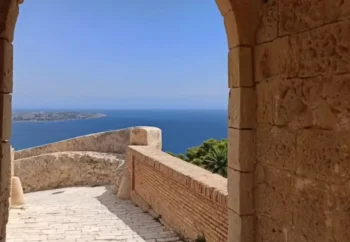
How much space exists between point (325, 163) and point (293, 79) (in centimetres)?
71

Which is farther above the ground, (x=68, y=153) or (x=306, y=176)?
(x=306, y=176)

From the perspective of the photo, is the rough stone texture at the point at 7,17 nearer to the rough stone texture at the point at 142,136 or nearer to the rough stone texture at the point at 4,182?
the rough stone texture at the point at 4,182

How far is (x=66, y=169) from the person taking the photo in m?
12.8

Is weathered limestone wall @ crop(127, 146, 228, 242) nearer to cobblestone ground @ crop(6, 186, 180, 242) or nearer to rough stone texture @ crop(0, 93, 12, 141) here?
cobblestone ground @ crop(6, 186, 180, 242)

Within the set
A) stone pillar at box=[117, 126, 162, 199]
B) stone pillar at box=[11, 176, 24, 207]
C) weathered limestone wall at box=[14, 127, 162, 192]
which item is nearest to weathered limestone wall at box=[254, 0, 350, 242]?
stone pillar at box=[117, 126, 162, 199]

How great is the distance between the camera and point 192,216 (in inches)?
219

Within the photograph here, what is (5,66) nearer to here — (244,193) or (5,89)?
(5,89)

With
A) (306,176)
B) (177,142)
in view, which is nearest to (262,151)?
(306,176)

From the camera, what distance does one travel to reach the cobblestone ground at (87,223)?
6.22 metres

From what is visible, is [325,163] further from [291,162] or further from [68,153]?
[68,153]

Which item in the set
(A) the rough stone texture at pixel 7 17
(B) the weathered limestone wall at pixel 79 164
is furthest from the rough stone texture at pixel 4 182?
(B) the weathered limestone wall at pixel 79 164

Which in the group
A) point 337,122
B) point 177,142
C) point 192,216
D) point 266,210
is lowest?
point 177,142

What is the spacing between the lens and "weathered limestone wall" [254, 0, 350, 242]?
7.66ft

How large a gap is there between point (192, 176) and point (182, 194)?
537 mm
